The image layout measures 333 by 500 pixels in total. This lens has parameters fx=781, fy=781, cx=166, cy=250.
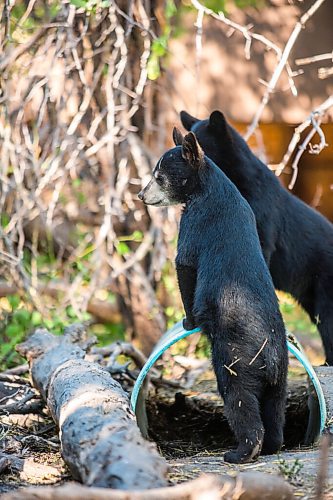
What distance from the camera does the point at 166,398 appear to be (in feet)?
19.6

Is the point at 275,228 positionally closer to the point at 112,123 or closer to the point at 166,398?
the point at 166,398

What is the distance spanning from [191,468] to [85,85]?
4180 millimetres

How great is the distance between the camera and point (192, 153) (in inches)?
182

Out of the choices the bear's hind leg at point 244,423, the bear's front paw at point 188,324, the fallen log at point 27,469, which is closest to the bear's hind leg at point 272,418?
the bear's hind leg at point 244,423

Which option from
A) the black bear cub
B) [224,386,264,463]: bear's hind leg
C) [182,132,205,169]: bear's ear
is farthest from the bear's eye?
[224,386,264,463]: bear's hind leg

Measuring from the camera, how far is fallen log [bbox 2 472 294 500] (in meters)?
2.52

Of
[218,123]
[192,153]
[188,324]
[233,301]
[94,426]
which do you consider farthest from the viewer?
[218,123]

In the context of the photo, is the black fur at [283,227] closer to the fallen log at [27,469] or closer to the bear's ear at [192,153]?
the bear's ear at [192,153]

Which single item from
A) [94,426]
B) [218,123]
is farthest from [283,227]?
[94,426]

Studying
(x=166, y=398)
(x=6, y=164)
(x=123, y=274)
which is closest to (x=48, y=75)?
(x=6, y=164)

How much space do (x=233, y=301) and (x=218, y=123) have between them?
210 cm

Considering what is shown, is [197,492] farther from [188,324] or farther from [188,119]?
[188,119]

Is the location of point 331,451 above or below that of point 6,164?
below

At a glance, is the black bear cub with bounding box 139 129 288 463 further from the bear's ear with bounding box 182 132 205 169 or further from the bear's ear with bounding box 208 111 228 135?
the bear's ear with bounding box 208 111 228 135
